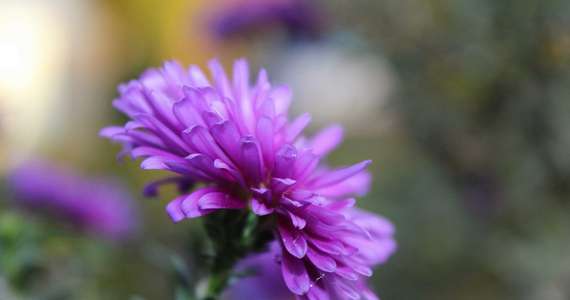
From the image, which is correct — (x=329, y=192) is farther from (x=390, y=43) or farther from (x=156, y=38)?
(x=156, y=38)

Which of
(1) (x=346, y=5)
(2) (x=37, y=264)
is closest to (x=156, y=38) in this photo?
(1) (x=346, y=5)

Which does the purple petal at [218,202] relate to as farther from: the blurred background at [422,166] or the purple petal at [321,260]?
the blurred background at [422,166]

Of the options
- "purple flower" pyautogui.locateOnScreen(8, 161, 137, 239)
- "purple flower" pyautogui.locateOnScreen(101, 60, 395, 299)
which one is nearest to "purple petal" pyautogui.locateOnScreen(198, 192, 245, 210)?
"purple flower" pyautogui.locateOnScreen(101, 60, 395, 299)

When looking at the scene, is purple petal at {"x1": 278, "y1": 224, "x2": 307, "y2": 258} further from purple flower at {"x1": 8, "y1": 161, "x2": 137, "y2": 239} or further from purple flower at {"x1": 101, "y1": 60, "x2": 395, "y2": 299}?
purple flower at {"x1": 8, "y1": 161, "x2": 137, "y2": 239}

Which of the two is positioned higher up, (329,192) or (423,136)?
(423,136)

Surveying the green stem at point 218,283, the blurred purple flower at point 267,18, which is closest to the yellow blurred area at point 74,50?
the blurred purple flower at point 267,18

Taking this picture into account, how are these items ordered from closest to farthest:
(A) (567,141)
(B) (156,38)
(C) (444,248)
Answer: (A) (567,141) → (C) (444,248) → (B) (156,38)

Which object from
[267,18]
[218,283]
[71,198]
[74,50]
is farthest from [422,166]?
[74,50]
